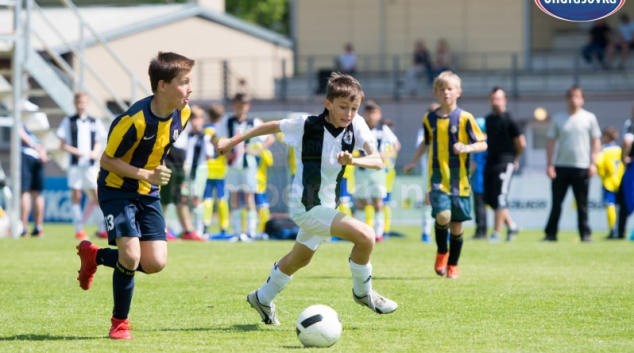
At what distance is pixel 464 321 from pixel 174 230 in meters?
11.4

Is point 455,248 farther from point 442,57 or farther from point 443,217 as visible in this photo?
A: point 442,57

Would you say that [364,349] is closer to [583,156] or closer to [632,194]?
[583,156]

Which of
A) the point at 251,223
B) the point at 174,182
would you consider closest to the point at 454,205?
the point at 251,223

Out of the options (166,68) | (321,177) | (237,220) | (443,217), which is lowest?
(237,220)

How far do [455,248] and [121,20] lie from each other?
25.5m

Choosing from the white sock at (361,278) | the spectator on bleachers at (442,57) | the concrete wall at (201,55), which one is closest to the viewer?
the white sock at (361,278)

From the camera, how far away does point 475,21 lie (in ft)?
94.0

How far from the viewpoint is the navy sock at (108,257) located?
20.0ft

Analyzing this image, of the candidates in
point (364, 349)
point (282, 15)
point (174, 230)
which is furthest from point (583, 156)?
point (282, 15)

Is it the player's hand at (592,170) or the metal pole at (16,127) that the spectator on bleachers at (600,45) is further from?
the metal pole at (16,127)

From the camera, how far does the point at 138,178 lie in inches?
228

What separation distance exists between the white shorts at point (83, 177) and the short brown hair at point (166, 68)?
9.21m

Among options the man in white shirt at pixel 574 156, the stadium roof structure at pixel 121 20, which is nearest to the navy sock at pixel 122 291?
the man in white shirt at pixel 574 156

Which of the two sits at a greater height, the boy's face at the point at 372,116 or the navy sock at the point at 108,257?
the boy's face at the point at 372,116
